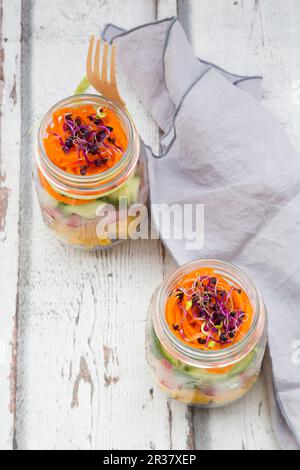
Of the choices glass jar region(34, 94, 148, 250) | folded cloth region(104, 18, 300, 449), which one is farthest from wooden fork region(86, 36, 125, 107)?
folded cloth region(104, 18, 300, 449)

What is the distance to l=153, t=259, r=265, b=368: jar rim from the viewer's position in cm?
106

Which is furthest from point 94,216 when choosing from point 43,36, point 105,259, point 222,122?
point 43,36

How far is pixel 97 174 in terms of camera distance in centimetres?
112

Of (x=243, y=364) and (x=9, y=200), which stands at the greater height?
(x=9, y=200)

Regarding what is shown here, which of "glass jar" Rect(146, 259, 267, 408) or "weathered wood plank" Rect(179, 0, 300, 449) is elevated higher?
"weathered wood plank" Rect(179, 0, 300, 449)

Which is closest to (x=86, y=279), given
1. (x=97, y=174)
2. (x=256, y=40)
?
(x=97, y=174)

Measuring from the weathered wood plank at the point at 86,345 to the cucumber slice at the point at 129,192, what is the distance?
122 millimetres

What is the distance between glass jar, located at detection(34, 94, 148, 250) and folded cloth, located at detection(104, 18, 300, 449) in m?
0.08

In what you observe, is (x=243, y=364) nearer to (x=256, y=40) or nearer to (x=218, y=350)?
(x=218, y=350)

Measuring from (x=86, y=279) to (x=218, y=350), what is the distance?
302mm

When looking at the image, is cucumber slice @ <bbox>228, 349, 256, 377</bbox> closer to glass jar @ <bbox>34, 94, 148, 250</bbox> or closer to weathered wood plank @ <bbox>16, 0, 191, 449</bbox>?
weathered wood plank @ <bbox>16, 0, 191, 449</bbox>

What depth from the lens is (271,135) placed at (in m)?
1.24
